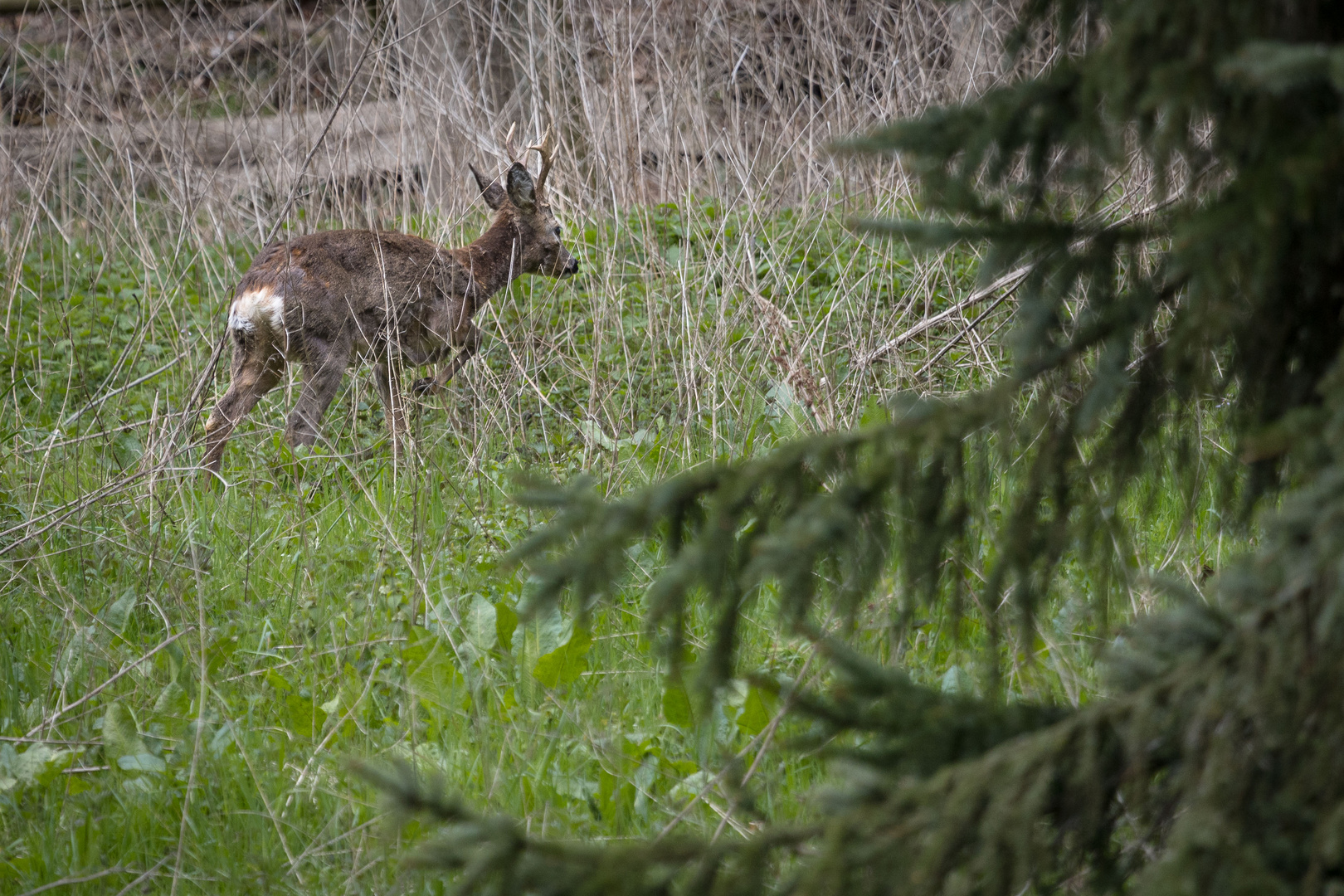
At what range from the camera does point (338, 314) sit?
18.7 ft

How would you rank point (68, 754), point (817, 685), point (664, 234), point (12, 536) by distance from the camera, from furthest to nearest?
1. point (664, 234)
2. point (12, 536)
3. point (817, 685)
4. point (68, 754)

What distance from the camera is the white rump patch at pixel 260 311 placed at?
5469 mm

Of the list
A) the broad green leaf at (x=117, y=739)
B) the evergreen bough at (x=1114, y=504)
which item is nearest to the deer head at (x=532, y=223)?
the broad green leaf at (x=117, y=739)

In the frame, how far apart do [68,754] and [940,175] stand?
2.23 m

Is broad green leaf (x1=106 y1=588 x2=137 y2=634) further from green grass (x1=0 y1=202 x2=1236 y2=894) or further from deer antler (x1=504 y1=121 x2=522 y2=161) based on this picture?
deer antler (x1=504 y1=121 x2=522 y2=161)

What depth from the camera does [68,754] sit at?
8.50ft

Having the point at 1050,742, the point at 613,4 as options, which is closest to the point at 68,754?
the point at 1050,742

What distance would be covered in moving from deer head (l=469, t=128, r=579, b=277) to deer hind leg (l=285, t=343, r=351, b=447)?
46.4 inches

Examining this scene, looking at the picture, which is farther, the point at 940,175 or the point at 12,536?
the point at 12,536

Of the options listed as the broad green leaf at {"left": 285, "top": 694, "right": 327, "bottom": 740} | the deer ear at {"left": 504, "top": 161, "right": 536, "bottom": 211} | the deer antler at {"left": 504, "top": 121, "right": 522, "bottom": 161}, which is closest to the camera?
the broad green leaf at {"left": 285, "top": 694, "right": 327, "bottom": 740}

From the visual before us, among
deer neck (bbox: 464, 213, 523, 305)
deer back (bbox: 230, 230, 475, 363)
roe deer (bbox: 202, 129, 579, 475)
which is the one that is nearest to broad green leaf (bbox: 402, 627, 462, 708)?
roe deer (bbox: 202, 129, 579, 475)

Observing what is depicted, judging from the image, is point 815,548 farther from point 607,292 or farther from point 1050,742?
point 607,292

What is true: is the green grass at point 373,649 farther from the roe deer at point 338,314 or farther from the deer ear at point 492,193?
the deer ear at point 492,193

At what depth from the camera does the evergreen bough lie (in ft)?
3.73
